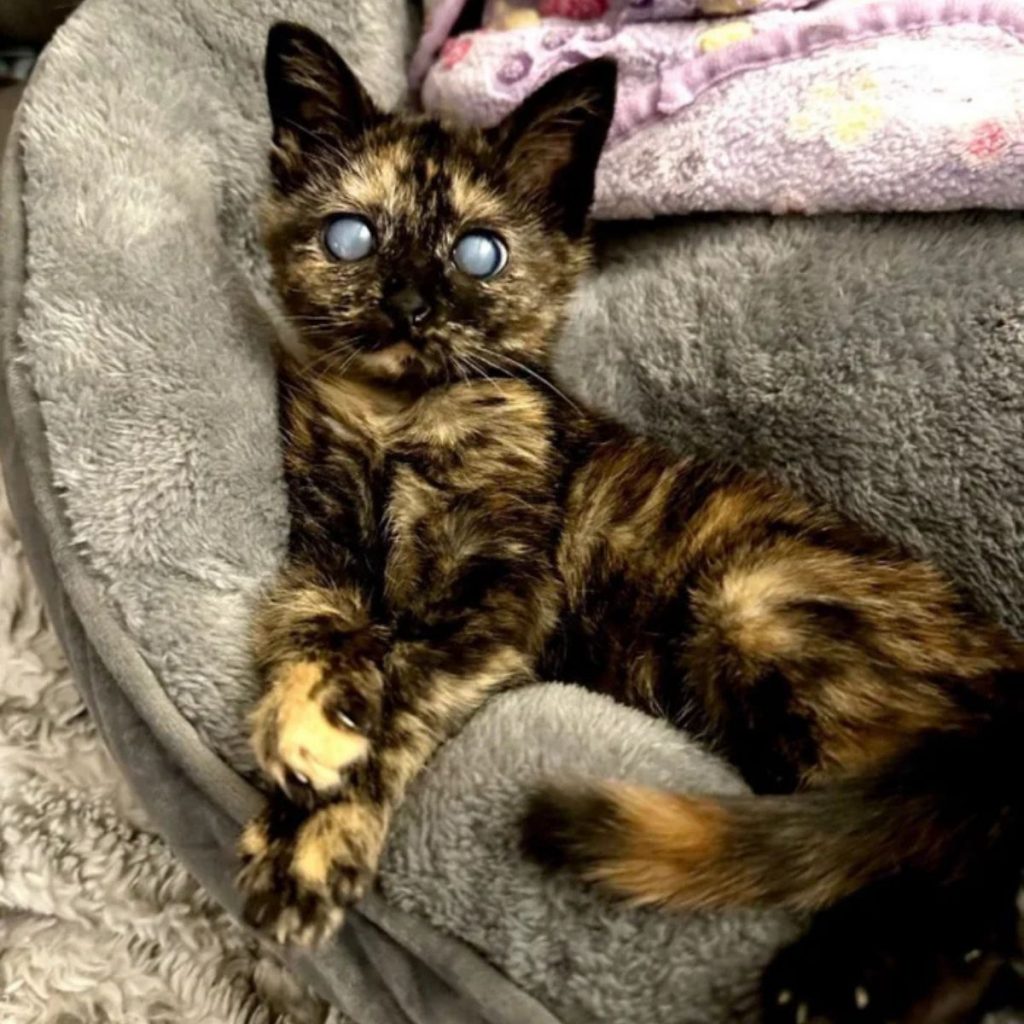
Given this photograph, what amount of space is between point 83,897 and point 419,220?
804 mm

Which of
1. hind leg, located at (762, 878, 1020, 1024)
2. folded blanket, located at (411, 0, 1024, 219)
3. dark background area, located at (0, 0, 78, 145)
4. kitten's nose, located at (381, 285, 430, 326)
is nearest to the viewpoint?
hind leg, located at (762, 878, 1020, 1024)

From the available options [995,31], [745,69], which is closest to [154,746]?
[745,69]

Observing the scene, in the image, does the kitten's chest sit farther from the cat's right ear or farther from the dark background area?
the dark background area

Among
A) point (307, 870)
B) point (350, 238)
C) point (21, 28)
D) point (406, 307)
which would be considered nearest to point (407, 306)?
point (406, 307)

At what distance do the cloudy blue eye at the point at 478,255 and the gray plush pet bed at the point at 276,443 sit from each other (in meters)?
0.24

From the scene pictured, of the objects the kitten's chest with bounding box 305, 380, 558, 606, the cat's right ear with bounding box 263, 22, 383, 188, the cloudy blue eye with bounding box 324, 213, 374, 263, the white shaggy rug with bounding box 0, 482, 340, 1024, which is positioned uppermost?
the cat's right ear with bounding box 263, 22, 383, 188

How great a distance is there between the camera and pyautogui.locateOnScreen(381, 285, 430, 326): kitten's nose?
3.82ft

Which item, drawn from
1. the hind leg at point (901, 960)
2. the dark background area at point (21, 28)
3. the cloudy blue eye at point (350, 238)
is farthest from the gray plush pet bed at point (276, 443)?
the dark background area at point (21, 28)

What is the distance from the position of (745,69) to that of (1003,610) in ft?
2.27

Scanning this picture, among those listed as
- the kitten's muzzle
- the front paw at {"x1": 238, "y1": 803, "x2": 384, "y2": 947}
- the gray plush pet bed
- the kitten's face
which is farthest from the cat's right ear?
the front paw at {"x1": 238, "y1": 803, "x2": 384, "y2": 947}

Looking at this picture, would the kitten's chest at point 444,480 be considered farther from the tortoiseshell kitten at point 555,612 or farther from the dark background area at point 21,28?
the dark background area at point 21,28

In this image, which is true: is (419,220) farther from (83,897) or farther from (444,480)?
(83,897)

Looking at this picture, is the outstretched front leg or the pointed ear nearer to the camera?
the outstretched front leg

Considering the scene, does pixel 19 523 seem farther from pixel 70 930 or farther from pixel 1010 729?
pixel 1010 729
